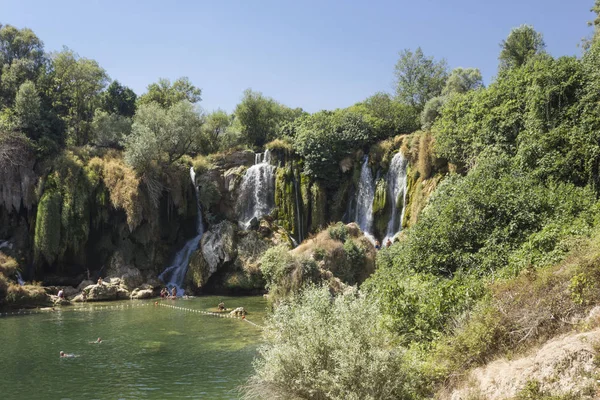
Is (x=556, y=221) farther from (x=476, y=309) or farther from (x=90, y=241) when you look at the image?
(x=90, y=241)

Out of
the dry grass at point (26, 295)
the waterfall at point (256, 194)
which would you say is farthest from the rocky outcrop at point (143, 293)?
the waterfall at point (256, 194)

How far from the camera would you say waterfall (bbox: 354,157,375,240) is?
1499 inches

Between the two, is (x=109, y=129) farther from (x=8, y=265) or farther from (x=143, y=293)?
(x=143, y=293)

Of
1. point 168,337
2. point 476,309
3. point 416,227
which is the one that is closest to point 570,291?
point 476,309

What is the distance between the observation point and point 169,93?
5916cm

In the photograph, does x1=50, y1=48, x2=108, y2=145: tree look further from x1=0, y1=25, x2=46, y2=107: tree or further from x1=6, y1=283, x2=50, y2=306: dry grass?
x1=6, y1=283, x2=50, y2=306: dry grass

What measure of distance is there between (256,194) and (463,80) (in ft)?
98.5

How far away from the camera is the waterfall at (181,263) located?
38.5 meters

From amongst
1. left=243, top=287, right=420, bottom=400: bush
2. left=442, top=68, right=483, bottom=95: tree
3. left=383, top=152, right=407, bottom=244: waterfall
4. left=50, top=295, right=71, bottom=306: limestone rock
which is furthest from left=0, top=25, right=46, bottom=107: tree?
left=243, top=287, right=420, bottom=400: bush

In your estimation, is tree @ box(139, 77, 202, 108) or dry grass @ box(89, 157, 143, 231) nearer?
dry grass @ box(89, 157, 143, 231)

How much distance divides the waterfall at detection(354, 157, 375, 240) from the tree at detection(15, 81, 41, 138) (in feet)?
103

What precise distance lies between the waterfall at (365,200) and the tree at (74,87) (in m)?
31.9

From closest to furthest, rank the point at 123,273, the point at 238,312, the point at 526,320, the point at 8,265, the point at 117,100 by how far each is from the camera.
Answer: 1. the point at 526,320
2. the point at 238,312
3. the point at 8,265
4. the point at 123,273
5. the point at 117,100

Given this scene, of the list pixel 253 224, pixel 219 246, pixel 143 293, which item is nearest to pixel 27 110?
pixel 143 293
